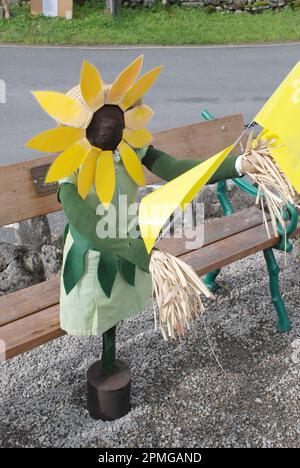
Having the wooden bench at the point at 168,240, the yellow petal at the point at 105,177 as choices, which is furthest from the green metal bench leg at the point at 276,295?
the yellow petal at the point at 105,177

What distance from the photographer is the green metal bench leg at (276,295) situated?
10.2 ft

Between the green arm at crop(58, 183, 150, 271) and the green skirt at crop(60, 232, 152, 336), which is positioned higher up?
the green arm at crop(58, 183, 150, 271)

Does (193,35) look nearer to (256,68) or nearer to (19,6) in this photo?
(256,68)

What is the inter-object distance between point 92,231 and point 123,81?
47 centimetres

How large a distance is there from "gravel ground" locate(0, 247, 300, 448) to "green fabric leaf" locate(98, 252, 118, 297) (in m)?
0.67

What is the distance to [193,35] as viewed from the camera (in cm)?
1051

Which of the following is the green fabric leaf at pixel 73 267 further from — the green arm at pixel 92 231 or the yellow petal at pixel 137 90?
the yellow petal at pixel 137 90

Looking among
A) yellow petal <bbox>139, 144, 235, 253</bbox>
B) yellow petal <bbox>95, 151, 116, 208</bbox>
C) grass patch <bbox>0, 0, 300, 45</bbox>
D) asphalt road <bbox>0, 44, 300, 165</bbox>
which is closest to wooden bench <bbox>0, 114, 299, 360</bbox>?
yellow petal <bbox>95, 151, 116, 208</bbox>

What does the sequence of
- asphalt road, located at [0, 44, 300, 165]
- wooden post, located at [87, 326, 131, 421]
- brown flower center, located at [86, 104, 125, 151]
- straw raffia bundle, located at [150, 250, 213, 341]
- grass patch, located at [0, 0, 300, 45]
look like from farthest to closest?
grass patch, located at [0, 0, 300, 45]
asphalt road, located at [0, 44, 300, 165]
wooden post, located at [87, 326, 131, 421]
brown flower center, located at [86, 104, 125, 151]
straw raffia bundle, located at [150, 250, 213, 341]

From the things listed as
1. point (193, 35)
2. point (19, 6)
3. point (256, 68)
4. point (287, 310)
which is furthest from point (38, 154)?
point (19, 6)

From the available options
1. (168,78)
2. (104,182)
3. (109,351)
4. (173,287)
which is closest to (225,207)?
(109,351)

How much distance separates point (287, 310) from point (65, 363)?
121 cm

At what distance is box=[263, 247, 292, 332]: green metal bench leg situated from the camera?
3.09m

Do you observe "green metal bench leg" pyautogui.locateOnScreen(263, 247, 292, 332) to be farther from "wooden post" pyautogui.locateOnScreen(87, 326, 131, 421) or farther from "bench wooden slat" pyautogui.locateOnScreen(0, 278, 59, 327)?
"bench wooden slat" pyautogui.locateOnScreen(0, 278, 59, 327)
